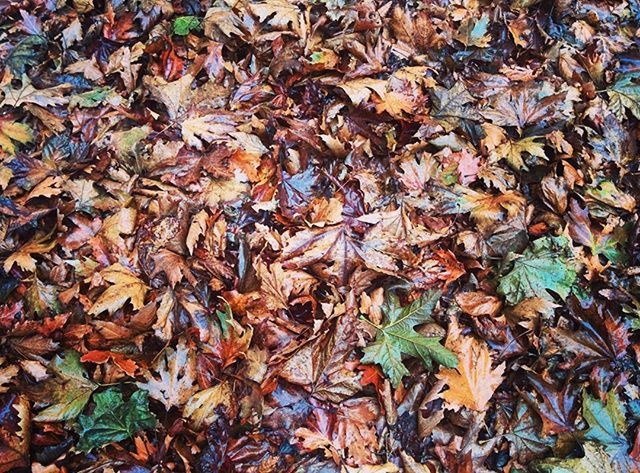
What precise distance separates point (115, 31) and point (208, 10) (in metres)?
0.50

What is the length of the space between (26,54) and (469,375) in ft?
8.60

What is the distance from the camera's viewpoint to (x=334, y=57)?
2.64m

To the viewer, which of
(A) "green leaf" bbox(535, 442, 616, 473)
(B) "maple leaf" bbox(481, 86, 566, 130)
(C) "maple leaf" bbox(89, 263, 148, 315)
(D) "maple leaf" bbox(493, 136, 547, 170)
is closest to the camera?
(A) "green leaf" bbox(535, 442, 616, 473)

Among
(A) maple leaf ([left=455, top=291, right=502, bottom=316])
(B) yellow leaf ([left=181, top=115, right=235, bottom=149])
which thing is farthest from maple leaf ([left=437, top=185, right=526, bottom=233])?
(B) yellow leaf ([left=181, top=115, right=235, bottom=149])

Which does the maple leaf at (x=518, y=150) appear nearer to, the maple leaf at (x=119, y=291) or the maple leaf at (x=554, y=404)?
the maple leaf at (x=554, y=404)

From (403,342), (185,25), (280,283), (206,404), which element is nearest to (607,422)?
(403,342)

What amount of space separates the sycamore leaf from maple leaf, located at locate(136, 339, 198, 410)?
36mm

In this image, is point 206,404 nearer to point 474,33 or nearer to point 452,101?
point 452,101

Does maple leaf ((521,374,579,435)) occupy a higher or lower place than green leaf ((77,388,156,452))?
higher

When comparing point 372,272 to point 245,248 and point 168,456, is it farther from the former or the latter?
point 168,456

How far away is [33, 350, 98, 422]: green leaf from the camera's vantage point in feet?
5.98

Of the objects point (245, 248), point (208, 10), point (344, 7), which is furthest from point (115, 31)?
point (245, 248)

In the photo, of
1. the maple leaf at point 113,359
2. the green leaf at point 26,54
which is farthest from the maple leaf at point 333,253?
the green leaf at point 26,54

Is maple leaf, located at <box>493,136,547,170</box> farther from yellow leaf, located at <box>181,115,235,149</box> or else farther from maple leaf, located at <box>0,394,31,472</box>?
maple leaf, located at <box>0,394,31,472</box>
